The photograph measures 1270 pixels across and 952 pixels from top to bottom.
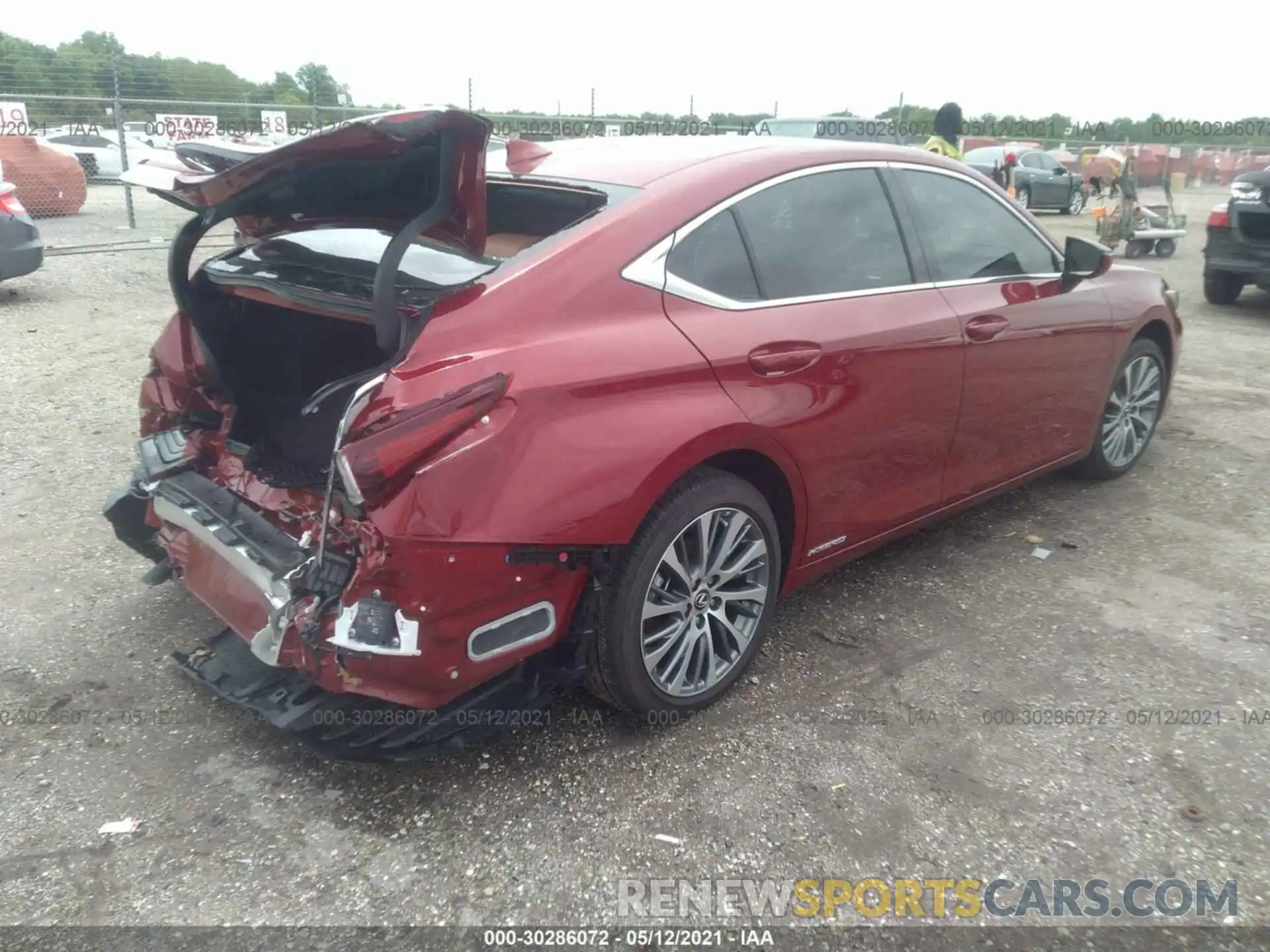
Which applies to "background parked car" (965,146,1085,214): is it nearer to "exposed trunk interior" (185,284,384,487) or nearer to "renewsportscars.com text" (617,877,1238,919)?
"exposed trunk interior" (185,284,384,487)

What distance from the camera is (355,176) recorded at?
2.72m

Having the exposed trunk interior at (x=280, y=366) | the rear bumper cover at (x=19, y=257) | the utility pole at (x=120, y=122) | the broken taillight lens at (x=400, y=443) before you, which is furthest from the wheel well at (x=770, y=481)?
the utility pole at (x=120, y=122)

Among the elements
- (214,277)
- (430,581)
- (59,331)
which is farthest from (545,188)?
(59,331)

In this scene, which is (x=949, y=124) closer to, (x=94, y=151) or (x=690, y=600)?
(x=690, y=600)

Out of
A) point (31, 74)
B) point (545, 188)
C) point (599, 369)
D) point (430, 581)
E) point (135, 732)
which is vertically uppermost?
point (31, 74)

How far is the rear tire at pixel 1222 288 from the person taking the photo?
9625mm

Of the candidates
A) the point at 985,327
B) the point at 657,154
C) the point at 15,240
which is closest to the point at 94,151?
the point at 15,240

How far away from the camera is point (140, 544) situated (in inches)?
136

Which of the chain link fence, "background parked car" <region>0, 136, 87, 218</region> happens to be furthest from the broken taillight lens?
"background parked car" <region>0, 136, 87, 218</region>

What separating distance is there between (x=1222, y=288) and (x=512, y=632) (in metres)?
9.81

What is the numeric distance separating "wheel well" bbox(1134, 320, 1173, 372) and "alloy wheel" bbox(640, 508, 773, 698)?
9.45 ft

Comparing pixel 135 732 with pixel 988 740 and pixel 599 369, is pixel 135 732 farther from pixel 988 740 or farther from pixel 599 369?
pixel 988 740

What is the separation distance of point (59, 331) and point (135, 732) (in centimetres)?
612

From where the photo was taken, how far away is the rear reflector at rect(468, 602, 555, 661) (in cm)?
244
